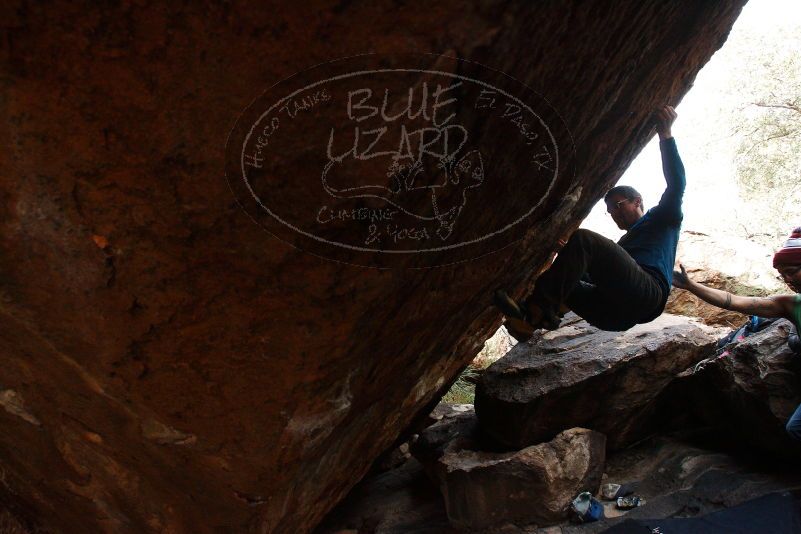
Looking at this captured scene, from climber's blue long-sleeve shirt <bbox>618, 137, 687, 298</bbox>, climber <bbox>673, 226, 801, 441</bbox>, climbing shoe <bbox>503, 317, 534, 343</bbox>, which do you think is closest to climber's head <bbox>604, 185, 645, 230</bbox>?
climber's blue long-sleeve shirt <bbox>618, 137, 687, 298</bbox>

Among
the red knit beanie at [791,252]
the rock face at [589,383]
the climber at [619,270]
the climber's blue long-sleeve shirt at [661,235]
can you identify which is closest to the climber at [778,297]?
the red knit beanie at [791,252]

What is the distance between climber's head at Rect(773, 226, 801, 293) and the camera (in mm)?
4652

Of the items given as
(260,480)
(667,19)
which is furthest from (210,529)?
(667,19)

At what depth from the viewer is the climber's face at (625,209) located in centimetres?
474

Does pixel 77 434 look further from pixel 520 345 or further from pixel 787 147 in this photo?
pixel 787 147

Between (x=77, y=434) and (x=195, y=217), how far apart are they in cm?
202

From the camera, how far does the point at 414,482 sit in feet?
22.5

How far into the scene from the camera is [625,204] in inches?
186

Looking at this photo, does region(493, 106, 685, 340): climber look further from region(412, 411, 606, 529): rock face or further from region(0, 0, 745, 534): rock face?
region(412, 411, 606, 529): rock face

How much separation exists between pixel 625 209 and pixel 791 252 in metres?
1.44

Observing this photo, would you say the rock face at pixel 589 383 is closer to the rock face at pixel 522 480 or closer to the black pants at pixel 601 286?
the rock face at pixel 522 480

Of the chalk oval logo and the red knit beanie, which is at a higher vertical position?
the red knit beanie

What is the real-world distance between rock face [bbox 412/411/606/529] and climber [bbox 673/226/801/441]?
1.97m

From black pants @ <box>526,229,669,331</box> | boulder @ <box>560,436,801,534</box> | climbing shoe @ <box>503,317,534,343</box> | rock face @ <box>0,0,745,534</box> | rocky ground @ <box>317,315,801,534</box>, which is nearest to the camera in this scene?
rock face @ <box>0,0,745,534</box>
